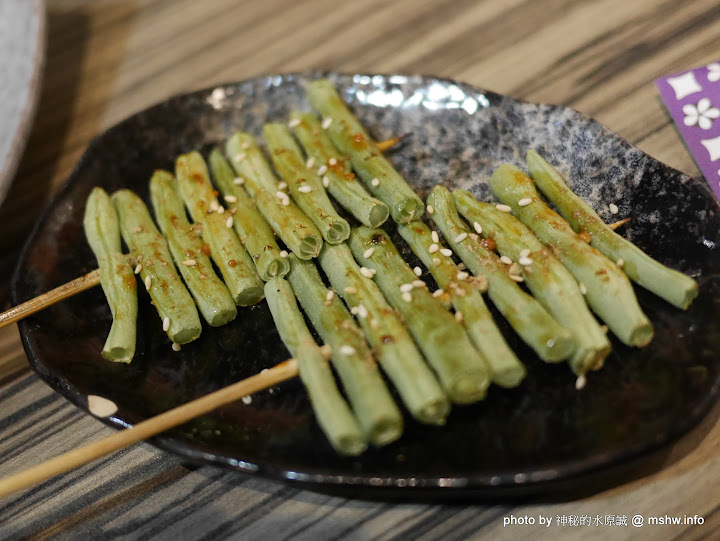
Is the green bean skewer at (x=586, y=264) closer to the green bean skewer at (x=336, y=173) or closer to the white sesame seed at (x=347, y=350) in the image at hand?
the green bean skewer at (x=336, y=173)

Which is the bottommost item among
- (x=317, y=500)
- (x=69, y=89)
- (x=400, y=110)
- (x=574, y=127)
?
(x=317, y=500)

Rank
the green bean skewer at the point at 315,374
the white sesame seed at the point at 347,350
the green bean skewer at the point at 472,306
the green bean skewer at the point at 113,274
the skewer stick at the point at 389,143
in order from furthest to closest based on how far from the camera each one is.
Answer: the skewer stick at the point at 389,143 < the green bean skewer at the point at 113,274 < the white sesame seed at the point at 347,350 < the green bean skewer at the point at 472,306 < the green bean skewer at the point at 315,374

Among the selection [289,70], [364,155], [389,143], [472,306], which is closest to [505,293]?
[472,306]

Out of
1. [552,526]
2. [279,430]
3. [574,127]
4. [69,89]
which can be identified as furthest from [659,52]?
[69,89]

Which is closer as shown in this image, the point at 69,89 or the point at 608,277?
the point at 608,277

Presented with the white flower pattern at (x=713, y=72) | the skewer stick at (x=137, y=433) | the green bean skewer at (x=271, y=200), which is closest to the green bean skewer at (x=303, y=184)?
the green bean skewer at (x=271, y=200)

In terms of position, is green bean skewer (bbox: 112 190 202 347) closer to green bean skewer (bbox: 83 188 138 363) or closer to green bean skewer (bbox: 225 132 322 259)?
green bean skewer (bbox: 83 188 138 363)

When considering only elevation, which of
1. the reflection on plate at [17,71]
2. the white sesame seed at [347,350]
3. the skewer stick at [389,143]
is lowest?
the white sesame seed at [347,350]

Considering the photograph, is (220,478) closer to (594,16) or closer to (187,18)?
(594,16)
